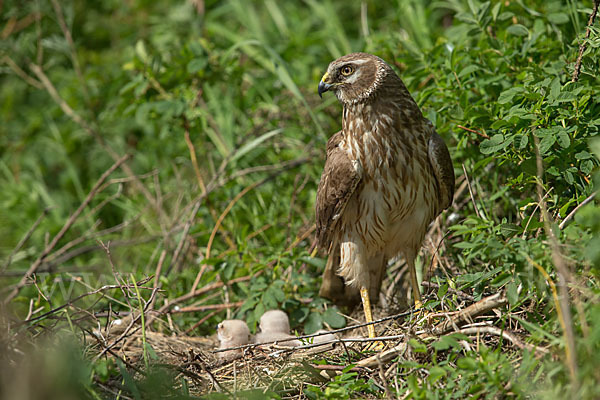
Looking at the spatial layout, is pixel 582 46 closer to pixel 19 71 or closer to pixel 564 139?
pixel 564 139

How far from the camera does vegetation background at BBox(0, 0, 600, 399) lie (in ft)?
9.00

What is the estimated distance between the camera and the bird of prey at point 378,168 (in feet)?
12.8

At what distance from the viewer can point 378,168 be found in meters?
3.90

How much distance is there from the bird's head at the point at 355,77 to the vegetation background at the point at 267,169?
0.53 meters

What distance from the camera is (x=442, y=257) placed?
437 cm

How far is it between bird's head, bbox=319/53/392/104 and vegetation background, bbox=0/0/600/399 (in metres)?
0.53

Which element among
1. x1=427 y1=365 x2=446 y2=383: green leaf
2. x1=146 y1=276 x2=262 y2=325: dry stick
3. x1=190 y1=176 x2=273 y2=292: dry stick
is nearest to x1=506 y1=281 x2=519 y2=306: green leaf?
x1=427 y1=365 x2=446 y2=383: green leaf

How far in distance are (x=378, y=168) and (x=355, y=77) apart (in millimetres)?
629

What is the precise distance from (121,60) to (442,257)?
4.77 m

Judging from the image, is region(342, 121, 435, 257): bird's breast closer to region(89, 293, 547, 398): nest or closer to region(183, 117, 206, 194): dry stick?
region(89, 293, 547, 398): nest

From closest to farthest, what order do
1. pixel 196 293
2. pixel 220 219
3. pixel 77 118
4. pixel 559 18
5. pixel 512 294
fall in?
1. pixel 512 294
2. pixel 559 18
3. pixel 196 293
4. pixel 220 219
5. pixel 77 118

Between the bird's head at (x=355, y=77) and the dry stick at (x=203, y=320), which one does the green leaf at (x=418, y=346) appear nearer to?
the bird's head at (x=355, y=77)

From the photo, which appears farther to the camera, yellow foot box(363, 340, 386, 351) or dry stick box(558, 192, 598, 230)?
yellow foot box(363, 340, 386, 351)

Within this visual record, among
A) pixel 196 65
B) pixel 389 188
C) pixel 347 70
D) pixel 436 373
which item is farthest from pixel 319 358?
pixel 196 65
